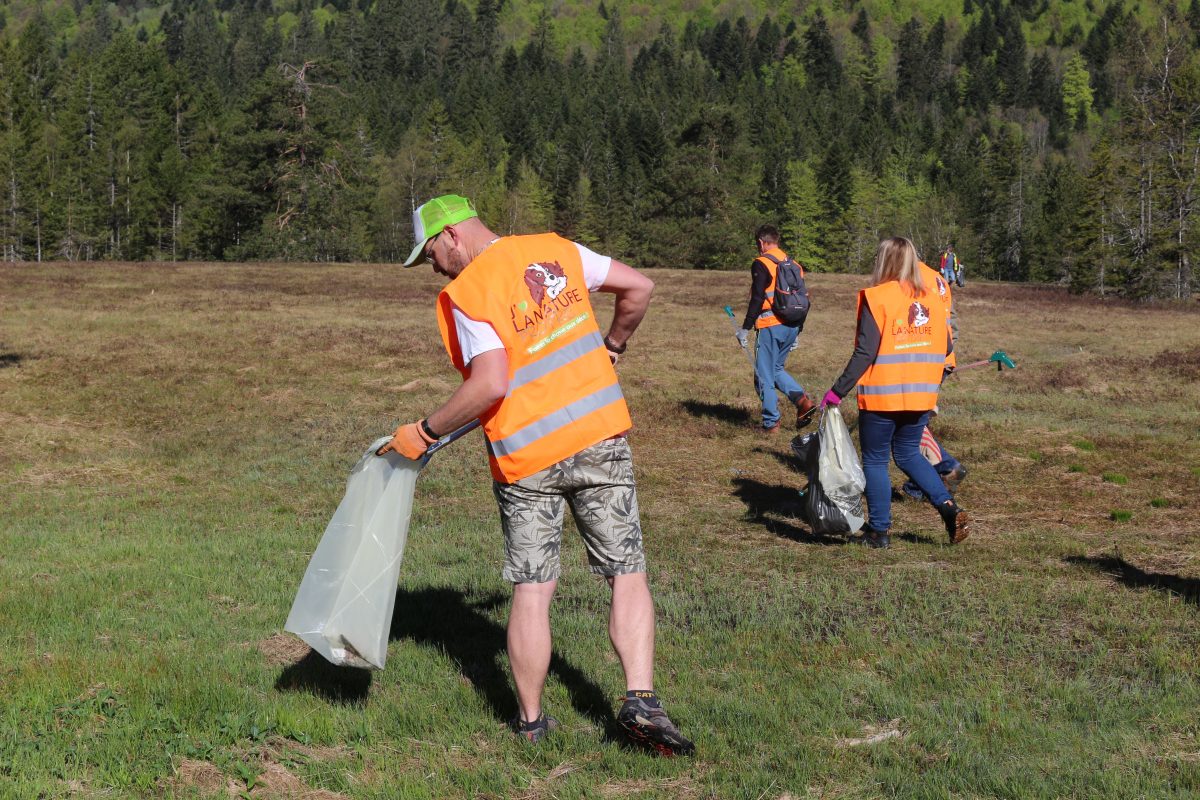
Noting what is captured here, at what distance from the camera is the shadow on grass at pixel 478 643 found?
4.75 metres

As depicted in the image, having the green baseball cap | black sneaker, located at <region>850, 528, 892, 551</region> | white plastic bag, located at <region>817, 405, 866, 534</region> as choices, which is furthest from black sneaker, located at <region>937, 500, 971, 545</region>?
the green baseball cap

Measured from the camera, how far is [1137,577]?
6824mm

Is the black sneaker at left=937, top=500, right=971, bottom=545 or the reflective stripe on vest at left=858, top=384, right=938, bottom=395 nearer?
the reflective stripe on vest at left=858, top=384, right=938, bottom=395

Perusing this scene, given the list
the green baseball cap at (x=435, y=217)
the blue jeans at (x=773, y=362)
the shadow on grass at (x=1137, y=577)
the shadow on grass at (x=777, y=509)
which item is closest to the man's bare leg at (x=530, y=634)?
the green baseball cap at (x=435, y=217)

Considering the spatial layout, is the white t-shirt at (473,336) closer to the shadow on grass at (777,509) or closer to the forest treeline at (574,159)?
the shadow on grass at (777,509)

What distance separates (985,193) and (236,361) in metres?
115

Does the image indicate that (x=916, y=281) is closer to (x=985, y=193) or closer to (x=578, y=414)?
(x=578, y=414)

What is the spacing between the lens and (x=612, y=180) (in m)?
103

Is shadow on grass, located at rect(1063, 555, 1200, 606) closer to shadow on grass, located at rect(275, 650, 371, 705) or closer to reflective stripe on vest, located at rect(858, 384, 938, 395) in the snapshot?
reflective stripe on vest, located at rect(858, 384, 938, 395)

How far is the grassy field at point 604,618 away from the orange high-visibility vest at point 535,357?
1.20 m

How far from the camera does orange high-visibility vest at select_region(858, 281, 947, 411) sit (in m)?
7.64

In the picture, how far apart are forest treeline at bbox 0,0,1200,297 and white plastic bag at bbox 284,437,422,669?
44.7 meters

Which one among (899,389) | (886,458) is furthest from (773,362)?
(899,389)

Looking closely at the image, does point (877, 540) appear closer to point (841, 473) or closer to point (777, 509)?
point (841, 473)
